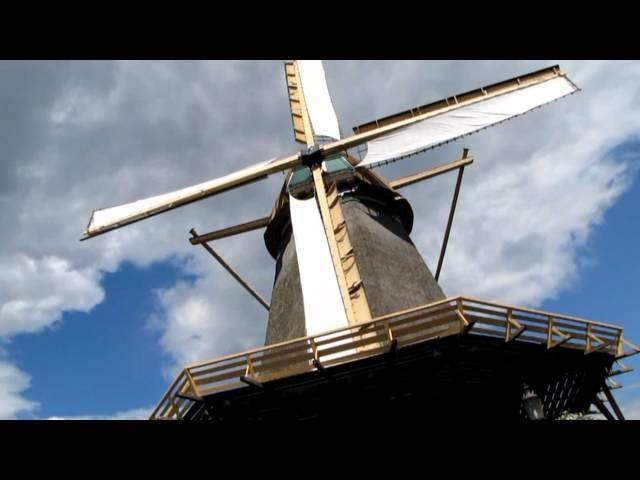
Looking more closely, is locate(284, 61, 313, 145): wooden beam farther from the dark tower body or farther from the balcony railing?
the balcony railing

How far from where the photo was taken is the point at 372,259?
10344 mm

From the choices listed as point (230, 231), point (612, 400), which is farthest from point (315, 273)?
point (612, 400)

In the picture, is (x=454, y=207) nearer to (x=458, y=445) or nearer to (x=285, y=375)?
(x=285, y=375)

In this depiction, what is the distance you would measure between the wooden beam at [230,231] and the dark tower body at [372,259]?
647 millimetres

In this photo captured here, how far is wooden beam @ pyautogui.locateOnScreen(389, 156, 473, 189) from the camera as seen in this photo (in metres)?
13.1

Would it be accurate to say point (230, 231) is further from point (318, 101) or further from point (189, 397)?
point (189, 397)

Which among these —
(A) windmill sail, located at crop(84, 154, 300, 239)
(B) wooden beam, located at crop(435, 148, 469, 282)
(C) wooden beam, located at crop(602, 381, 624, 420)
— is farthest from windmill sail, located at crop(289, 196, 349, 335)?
(C) wooden beam, located at crop(602, 381, 624, 420)

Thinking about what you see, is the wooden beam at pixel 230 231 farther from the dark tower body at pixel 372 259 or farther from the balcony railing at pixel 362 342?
the balcony railing at pixel 362 342

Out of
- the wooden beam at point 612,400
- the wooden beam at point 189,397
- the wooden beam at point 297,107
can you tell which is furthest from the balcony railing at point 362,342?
the wooden beam at point 297,107

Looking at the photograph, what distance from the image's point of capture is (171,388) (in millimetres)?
8430

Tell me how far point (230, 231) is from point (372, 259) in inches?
190

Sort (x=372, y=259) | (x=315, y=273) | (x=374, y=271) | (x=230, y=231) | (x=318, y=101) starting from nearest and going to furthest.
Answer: (x=315, y=273)
(x=374, y=271)
(x=372, y=259)
(x=230, y=231)
(x=318, y=101)
